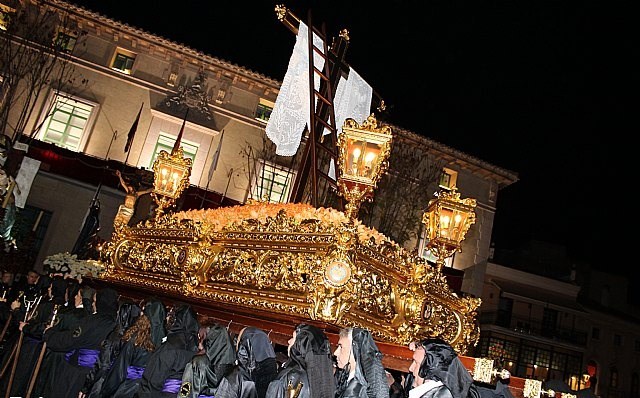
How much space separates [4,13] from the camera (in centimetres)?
1895

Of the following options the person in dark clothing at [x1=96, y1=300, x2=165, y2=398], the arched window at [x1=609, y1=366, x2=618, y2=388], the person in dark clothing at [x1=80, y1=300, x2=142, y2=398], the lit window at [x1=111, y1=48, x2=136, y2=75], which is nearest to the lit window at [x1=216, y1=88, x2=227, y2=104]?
the lit window at [x1=111, y1=48, x2=136, y2=75]

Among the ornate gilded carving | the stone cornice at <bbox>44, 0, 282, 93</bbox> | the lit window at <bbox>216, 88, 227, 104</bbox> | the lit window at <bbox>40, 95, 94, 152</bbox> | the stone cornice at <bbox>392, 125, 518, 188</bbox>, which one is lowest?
the ornate gilded carving

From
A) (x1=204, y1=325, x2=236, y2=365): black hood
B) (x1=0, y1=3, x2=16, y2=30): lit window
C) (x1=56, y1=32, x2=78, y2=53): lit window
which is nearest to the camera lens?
(x1=204, y1=325, x2=236, y2=365): black hood

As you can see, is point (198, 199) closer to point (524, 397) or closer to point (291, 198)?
point (291, 198)

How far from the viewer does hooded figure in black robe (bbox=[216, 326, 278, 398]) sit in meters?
4.21

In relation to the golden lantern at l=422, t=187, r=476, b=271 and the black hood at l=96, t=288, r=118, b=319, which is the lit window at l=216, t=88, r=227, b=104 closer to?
the black hood at l=96, t=288, r=118, b=319

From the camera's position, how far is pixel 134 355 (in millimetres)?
6121

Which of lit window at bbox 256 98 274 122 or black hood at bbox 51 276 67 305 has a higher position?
lit window at bbox 256 98 274 122

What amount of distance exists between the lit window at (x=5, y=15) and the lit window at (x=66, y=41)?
1.74 m

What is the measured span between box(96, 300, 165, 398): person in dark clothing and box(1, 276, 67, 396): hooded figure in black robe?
2.25 meters

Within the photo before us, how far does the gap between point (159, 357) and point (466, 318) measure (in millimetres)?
3769

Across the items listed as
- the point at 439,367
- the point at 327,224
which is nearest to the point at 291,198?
the point at 327,224

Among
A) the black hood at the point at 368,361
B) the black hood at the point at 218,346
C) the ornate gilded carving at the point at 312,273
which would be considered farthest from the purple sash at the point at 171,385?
the black hood at the point at 368,361

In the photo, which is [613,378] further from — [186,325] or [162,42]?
[186,325]
